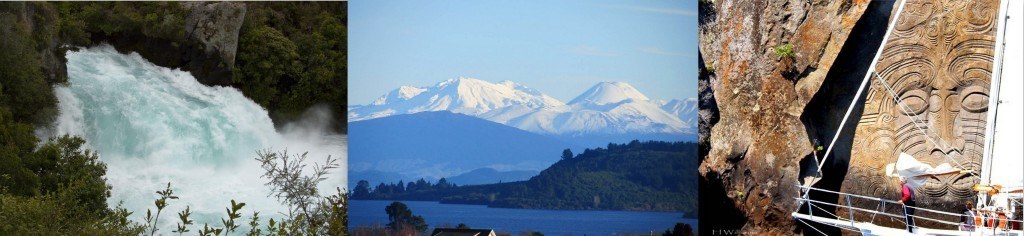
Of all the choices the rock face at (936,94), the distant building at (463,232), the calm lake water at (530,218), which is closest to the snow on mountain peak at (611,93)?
the calm lake water at (530,218)

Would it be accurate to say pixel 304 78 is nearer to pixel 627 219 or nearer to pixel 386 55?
pixel 386 55

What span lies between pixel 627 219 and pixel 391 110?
6.97 feet

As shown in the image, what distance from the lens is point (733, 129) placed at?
12.7m

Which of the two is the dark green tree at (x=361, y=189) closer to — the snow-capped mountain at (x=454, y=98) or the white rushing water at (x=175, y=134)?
the white rushing water at (x=175, y=134)

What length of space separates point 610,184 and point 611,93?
2.52ft

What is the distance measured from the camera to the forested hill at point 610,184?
12664 millimetres

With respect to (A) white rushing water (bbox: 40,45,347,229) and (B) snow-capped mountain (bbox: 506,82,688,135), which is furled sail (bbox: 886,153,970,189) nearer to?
(B) snow-capped mountain (bbox: 506,82,688,135)

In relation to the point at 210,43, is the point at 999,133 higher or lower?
lower

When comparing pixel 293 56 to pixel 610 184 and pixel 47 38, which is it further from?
pixel 610 184

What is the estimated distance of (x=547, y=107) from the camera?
1296 cm

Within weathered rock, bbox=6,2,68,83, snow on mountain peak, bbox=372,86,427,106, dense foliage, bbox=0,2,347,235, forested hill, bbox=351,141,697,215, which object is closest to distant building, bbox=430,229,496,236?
forested hill, bbox=351,141,697,215

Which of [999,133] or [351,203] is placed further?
[351,203]

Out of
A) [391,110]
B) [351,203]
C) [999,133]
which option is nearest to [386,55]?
[391,110]

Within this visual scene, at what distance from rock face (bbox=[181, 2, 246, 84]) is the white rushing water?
0.14 metres
